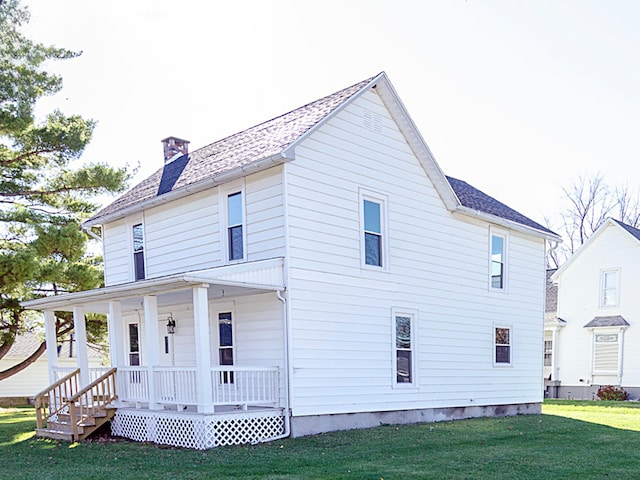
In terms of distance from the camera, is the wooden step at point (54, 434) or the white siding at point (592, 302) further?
the white siding at point (592, 302)

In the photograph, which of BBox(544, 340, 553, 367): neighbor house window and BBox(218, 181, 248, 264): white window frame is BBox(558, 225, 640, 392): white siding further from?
BBox(218, 181, 248, 264): white window frame

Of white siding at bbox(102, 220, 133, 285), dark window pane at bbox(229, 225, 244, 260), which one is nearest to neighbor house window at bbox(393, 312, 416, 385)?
dark window pane at bbox(229, 225, 244, 260)

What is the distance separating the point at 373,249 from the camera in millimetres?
12531

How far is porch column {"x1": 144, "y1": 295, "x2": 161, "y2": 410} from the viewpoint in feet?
34.4

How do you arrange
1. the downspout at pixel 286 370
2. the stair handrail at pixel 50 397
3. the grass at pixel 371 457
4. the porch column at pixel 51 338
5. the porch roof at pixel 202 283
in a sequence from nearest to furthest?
the grass at pixel 371 457 < the porch roof at pixel 202 283 < the downspout at pixel 286 370 < the stair handrail at pixel 50 397 < the porch column at pixel 51 338

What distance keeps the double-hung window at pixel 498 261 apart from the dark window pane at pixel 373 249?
454 centimetres

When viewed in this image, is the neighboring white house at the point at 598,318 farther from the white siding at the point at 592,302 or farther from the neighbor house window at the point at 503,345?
the neighbor house window at the point at 503,345

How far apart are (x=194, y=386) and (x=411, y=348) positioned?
203 inches

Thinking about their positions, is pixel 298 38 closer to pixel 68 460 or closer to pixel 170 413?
pixel 170 413

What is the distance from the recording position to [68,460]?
905 centimetres

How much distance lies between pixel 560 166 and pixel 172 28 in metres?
32.1

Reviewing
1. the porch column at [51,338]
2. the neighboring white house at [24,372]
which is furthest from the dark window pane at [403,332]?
the neighboring white house at [24,372]

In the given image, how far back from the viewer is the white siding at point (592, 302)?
77.3 feet

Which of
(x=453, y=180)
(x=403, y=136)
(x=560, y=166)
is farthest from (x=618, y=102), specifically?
(x=560, y=166)
